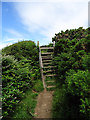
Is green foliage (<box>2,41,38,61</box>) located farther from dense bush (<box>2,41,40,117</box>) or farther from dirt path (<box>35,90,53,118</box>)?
dirt path (<box>35,90,53,118</box>)

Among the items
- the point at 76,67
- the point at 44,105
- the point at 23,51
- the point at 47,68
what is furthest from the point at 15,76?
the point at 23,51

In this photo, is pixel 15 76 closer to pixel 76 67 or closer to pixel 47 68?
pixel 47 68

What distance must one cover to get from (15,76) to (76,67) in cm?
331

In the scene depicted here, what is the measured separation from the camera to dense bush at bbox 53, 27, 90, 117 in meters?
2.85

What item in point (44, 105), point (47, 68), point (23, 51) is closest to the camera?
point (44, 105)

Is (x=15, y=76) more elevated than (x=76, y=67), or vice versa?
(x=76, y=67)

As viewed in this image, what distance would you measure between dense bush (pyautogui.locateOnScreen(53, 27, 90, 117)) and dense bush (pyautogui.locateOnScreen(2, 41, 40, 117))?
2089 mm

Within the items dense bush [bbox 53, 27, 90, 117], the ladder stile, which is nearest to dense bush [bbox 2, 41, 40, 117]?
the ladder stile

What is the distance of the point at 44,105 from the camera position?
4641 millimetres

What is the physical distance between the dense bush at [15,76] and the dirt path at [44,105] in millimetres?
970

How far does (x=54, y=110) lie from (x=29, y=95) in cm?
172

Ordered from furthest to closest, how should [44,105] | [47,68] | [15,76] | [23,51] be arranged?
1. [23,51]
2. [47,68]
3. [15,76]
4. [44,105]

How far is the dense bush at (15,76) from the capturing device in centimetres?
401

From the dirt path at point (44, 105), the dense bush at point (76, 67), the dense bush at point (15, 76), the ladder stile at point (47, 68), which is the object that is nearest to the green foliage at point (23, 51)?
the dense bush at point (15, 76)
